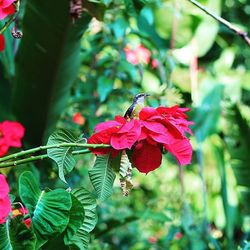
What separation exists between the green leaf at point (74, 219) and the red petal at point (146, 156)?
9 centimetres

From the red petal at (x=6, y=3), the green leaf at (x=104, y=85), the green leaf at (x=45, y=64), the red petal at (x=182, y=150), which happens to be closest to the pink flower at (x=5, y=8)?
the red petal at (x=6, y=3)

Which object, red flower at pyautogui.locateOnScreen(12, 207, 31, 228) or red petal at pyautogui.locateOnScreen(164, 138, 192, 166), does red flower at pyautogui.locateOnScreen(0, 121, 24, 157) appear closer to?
red flower at pyautogui.locateOnScreen(12, 207, 31, 228)

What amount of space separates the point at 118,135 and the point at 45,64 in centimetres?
88

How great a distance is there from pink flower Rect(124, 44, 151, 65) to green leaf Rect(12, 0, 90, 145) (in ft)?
0.95

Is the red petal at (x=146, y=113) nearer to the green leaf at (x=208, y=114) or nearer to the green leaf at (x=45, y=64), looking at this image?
the green leaf at (x=45, y=64)

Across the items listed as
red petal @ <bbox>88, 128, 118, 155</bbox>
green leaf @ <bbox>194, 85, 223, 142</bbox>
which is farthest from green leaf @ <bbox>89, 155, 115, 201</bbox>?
green leaf @ <bbox>194, 85, 223, 142</bbox>

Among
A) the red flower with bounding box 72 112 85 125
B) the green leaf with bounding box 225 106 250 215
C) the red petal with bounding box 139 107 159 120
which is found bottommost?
the green leaf with bounding box 225 106 250 215

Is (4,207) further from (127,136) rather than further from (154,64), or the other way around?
(154,64)

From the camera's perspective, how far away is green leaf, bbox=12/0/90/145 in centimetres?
145

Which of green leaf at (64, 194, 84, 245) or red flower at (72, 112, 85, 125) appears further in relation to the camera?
red flower at (72, 112, 85, 125)

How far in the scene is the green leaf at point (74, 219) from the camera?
723 millimetres

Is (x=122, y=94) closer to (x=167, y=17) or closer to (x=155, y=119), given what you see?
(x=167, y=17)

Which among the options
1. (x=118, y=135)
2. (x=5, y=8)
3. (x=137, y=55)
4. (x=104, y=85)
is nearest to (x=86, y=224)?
(x=118, y=135)

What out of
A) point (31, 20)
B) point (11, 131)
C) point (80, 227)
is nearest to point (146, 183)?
point (31, 20)
